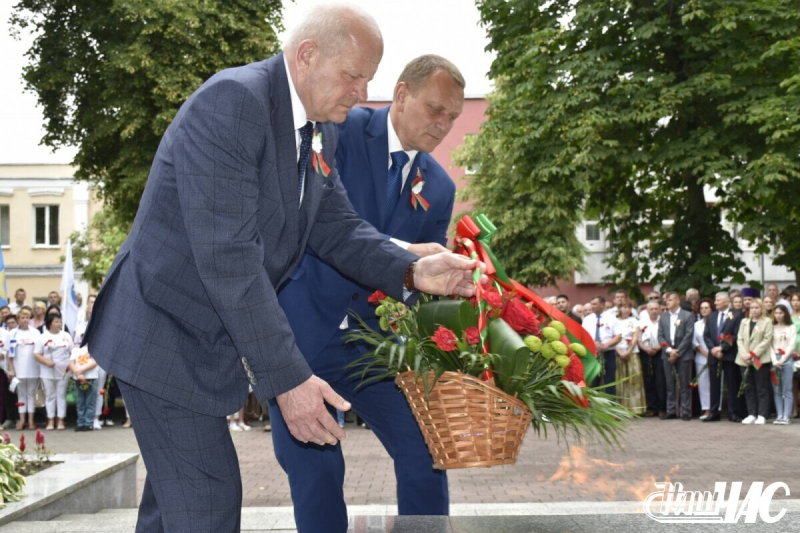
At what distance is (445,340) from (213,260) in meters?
0.94

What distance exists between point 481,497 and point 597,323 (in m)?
9.18

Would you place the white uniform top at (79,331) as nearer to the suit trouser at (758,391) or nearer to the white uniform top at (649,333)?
the white uniform top at (649,333)

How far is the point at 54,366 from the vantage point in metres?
15.8

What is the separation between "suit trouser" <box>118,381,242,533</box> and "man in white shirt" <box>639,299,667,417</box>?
48.6 ft

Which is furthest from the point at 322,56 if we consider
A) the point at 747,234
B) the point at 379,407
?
the point at 747,234

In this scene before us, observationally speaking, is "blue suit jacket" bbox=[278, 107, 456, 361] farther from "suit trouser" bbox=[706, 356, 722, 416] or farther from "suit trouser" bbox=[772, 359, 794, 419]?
"suit trouser" bbox=[706, 356, 722, 416]

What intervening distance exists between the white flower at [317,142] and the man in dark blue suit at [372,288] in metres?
0.76

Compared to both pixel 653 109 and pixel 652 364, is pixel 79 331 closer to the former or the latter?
pixel 652 364

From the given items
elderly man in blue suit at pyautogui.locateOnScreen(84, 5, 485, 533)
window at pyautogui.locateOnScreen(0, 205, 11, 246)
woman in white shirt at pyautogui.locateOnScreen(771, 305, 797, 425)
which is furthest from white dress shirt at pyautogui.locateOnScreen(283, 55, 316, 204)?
window at pyautogui.locateOnScreen(0, 205, 11, 246)

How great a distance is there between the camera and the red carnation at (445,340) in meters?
3.25

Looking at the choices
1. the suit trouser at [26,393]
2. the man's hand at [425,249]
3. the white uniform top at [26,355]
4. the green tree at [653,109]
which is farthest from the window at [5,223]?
the man's hand at [425,249]

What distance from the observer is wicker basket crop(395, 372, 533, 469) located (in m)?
3.07

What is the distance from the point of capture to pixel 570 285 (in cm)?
4794

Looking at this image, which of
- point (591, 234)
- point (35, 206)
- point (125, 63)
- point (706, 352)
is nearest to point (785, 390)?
point (706, 352)
